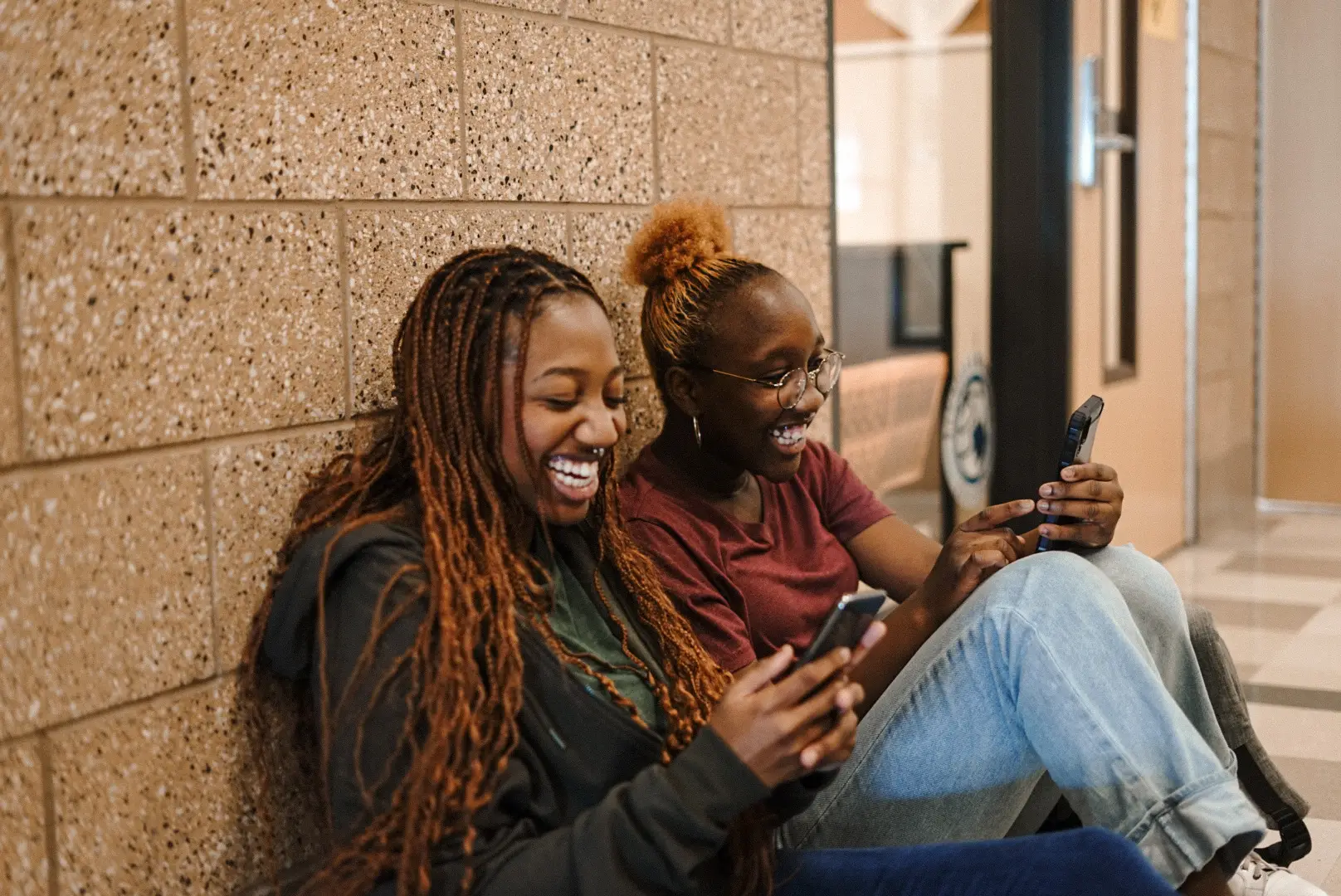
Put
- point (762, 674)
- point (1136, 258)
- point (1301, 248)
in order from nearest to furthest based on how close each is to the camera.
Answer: point (762, 674)
point (1136, 258)
point (1301, 248)

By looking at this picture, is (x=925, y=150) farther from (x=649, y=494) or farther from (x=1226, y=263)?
(x=649, y=494)

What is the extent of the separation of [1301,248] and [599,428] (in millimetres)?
4978

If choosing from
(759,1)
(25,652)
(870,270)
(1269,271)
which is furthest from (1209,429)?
(25,652)

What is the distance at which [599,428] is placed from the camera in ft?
5.32

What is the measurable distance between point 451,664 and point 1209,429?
4.52 meters

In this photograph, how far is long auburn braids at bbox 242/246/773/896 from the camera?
142 cm

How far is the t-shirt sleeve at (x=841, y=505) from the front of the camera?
7.57 feet

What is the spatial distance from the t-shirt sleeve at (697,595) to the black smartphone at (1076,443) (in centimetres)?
47

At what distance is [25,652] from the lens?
4.83 feet

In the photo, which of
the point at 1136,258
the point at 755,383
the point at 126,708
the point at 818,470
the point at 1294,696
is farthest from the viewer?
the point at 1136,258

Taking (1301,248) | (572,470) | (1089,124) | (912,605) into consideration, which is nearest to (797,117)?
(912,605)

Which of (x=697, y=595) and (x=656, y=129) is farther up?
(x=656, y=129)

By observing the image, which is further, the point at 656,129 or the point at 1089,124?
the point at 1089,124

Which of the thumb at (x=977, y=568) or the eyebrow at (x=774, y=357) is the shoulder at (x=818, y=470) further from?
the thumb at (x=977, y=568)
